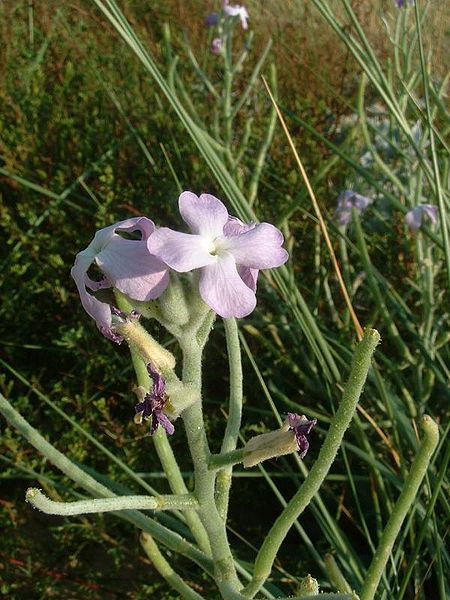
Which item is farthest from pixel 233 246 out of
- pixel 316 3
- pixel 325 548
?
pixel 325 548

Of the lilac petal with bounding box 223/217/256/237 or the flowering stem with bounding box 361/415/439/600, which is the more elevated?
the lilac petal with bounding box 223/217/256/237

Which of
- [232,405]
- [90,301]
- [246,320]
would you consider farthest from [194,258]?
[246,320]

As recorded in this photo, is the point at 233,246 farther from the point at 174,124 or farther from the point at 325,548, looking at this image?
the point at 174,124

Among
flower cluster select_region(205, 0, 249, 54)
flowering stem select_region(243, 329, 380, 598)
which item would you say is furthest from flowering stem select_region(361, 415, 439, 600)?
flower cluster select_region(205, 0, 249, 54)

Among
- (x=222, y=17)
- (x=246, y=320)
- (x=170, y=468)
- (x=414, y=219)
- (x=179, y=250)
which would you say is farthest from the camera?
(x=222, y=17)

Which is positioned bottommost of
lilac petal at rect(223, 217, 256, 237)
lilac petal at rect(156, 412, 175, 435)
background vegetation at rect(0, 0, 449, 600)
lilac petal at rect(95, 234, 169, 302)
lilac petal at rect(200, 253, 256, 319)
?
background vegetation at rect(0, 0, 449, 600)

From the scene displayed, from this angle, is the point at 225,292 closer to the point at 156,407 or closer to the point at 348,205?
the point at 156,407

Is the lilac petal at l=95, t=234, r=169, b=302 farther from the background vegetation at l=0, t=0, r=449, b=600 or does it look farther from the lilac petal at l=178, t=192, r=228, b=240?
the background vegetation at l=0, t=0, r=449, b=600
